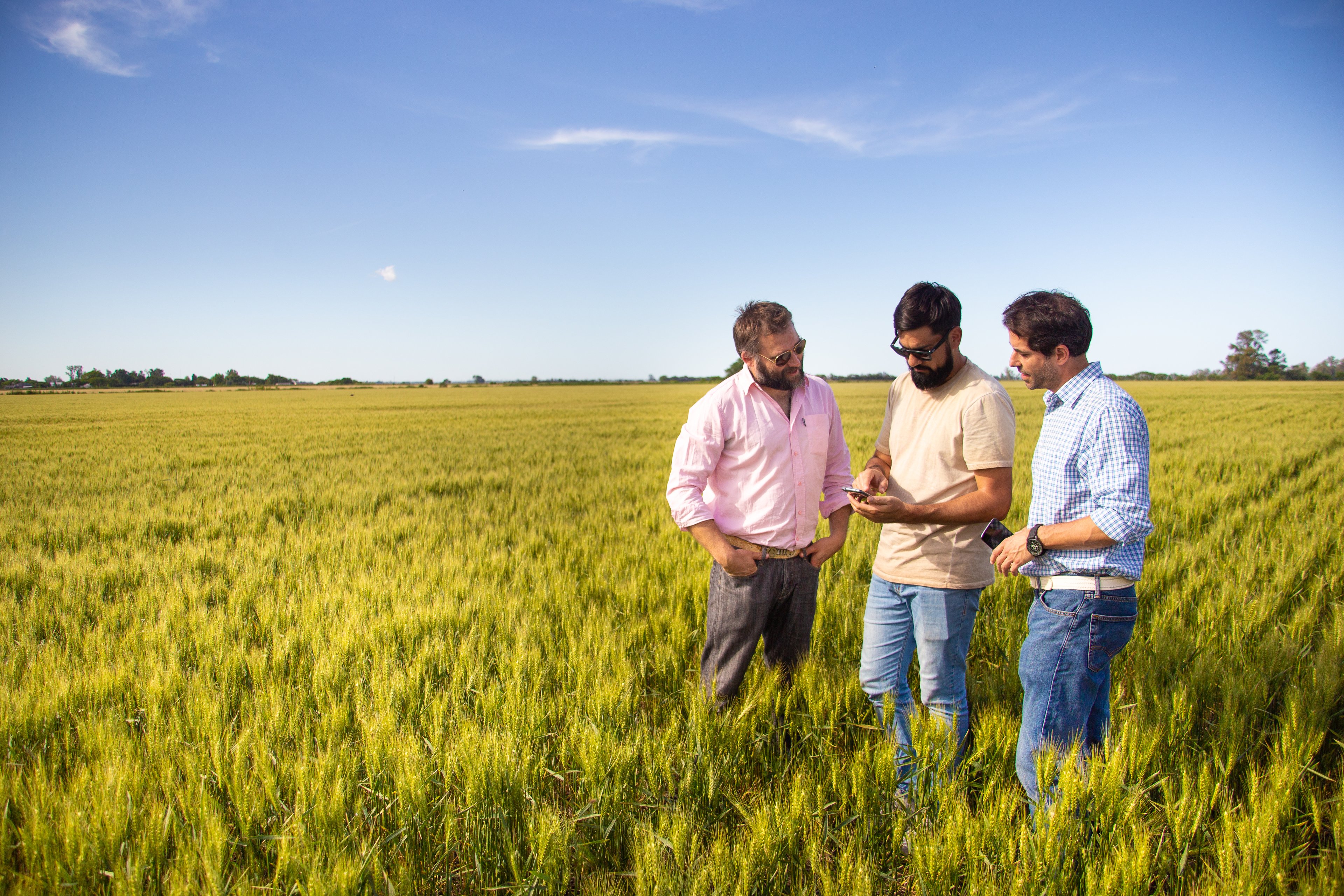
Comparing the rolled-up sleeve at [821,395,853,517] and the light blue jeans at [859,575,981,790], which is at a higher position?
the rolled-up sleeve at [821,395,853,517]

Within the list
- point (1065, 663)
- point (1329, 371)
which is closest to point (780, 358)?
point (1065, 663)

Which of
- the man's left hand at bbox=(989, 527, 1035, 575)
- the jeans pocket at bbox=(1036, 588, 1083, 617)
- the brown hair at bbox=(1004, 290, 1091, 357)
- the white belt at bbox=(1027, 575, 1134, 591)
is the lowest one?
the jeans pocket at bbox=(1036, 588, 1083, 617)

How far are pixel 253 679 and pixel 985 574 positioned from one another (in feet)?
10.8

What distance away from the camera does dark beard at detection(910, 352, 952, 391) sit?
2.04 meters

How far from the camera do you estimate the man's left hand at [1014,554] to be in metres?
1.78

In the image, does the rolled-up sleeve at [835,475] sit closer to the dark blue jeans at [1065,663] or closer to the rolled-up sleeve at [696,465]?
the rolled-up sleeve at [696,465]

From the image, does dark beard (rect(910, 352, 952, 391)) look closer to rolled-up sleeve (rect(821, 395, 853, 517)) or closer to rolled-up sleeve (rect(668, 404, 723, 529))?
rolled-up sleeve (rect(821, 395, 853, 517))

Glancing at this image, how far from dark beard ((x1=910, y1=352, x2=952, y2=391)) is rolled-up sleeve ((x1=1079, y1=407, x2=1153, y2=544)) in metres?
0.49

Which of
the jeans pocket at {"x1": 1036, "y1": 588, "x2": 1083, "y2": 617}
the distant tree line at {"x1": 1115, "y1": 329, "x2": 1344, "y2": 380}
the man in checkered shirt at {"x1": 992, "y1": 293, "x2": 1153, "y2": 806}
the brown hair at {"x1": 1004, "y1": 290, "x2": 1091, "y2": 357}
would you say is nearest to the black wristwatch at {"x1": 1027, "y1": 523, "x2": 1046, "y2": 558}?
the man in checkered shirt at {"x1": 992, "y1": 293, "x2": 1153, "y2": 806}

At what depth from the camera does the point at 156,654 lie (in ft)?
10.1

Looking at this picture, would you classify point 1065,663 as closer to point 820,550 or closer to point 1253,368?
point 820,550

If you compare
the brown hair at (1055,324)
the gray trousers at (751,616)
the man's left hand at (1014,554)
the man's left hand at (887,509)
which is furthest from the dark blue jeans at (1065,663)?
the gray trousers at (751,616)

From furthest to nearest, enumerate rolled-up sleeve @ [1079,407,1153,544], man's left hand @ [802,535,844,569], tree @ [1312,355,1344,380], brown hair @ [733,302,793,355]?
tree @ [1312,355,1344,380] < man's left hand @ [802,535,844,569] < brown hair @ [733,302,793,355] < rolled-up sleeve @ [1079,407,1153,544]

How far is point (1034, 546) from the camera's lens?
1.76 meters
